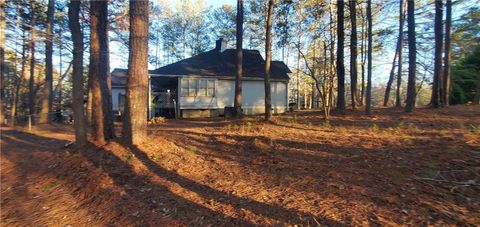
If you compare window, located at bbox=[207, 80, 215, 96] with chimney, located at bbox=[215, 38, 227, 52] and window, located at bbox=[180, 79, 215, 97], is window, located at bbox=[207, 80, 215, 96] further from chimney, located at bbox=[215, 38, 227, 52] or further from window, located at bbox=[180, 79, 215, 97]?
chimney, located at bbox=[215, 38, 227, 52]

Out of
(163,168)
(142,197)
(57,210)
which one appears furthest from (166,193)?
(57,210)

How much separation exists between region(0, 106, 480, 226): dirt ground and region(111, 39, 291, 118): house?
1430 cm

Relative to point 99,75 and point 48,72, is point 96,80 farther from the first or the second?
point 48,72

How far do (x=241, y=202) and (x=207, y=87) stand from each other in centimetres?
1952

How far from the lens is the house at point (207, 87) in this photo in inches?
925

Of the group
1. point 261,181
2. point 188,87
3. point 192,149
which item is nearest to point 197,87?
point 188,87

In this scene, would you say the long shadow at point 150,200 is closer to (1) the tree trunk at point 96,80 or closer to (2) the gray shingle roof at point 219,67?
(1) the tree trunk at point 96,80

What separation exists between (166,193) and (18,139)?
1070cm

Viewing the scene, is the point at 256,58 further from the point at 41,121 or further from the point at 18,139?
the point at 18,139

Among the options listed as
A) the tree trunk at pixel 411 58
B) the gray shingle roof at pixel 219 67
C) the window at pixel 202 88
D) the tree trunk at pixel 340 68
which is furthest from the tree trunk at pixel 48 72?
the tree trunk at pixel 411 58

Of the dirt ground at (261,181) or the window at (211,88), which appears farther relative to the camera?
the window at (211,88)

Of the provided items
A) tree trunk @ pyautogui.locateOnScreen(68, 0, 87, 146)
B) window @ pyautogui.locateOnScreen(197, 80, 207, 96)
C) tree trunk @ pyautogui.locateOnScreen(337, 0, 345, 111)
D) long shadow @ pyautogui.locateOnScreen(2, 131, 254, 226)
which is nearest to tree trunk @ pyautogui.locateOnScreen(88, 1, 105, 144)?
tree trunk @ pyautogui.locateOnScreen(68, 0, 87, 146)

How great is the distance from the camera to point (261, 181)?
571cm

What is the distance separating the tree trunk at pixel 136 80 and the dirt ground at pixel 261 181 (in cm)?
40
